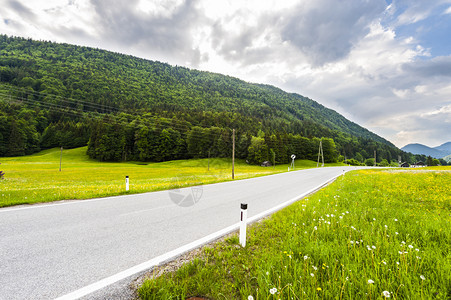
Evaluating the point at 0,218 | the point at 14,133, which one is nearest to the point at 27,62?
the point at 14,133

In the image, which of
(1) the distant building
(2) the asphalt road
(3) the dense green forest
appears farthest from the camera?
(3) the dense green forest

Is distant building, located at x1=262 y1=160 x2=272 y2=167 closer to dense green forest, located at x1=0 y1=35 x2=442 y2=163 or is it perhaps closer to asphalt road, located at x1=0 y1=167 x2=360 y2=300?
dense green forest, located at x1=0 y1=35 x2=442 y2=163

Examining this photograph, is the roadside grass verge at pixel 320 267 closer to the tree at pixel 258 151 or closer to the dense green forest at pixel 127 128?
the dense green forest at pixel 127 128

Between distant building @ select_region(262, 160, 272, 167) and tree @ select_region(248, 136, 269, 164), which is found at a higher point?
tree @ select_region(248, 136, 269, 164)

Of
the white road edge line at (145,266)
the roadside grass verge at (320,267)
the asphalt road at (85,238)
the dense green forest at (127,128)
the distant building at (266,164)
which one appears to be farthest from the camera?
the dense green forest at (127,128)

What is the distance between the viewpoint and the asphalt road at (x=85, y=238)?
2703mm

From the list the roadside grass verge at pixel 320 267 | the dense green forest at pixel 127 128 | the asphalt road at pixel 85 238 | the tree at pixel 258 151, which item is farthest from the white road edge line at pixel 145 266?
the tree at pixel 258 151

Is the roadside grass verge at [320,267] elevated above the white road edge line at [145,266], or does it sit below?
above

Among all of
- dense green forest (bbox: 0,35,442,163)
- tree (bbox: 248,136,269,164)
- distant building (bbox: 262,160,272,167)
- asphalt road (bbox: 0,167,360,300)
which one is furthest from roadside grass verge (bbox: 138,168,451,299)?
tree (bbox: 248,136,269,164)

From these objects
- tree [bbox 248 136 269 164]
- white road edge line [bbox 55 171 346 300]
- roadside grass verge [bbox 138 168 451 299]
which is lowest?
white road edge line [bbox 55 171 346 300]

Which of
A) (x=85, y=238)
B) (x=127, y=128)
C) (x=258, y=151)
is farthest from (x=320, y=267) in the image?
(x=127, y=128)

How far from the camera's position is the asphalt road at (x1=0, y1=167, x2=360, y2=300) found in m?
2.70

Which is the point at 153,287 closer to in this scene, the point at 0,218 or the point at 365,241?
the point at 365,241

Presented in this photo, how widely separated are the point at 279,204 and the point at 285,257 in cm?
523
